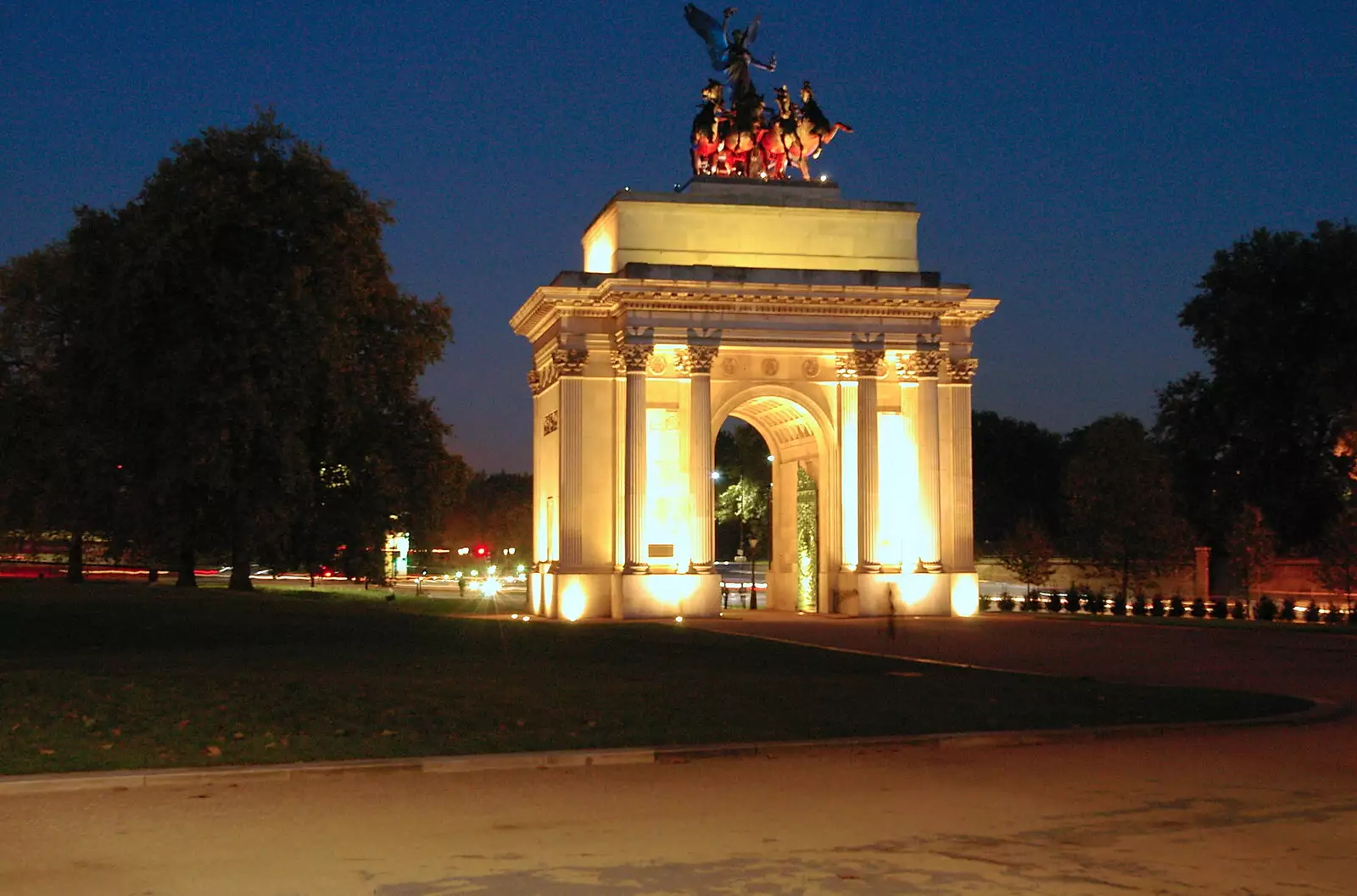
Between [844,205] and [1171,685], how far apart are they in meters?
27.3

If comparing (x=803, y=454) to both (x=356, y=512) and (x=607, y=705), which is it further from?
(x=607, y=705)

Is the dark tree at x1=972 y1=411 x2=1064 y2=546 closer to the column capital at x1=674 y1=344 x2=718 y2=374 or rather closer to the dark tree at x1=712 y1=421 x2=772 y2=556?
the dark tree at x1=712 y1=421 x2=772 y2=556

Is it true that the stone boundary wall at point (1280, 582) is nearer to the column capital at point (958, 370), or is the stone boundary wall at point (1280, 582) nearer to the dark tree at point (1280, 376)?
the dark tree at point (1280, 376)

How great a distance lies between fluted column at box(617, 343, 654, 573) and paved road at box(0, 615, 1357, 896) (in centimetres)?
2913

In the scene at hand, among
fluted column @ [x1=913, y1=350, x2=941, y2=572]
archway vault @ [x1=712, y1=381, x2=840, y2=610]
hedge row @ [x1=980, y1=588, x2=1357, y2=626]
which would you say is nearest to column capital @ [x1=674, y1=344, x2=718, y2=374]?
archway vault @ [x1=712, y1=381, x2=840, y2=610]

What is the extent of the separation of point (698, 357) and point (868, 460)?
238 inches

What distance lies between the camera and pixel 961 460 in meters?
49.4

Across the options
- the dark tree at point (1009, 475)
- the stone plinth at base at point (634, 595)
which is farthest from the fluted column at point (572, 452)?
the dark tree at point (1009, 475)

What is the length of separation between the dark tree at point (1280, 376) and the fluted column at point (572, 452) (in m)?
29.4

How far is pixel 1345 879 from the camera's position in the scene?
9891 millimetres

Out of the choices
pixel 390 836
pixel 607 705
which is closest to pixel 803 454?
pixel 607 705

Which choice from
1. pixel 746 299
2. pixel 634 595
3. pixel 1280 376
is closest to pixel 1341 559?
pixel 1280 376

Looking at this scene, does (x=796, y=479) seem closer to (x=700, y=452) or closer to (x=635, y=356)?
(x=700, y=452)

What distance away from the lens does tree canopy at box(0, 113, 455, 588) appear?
44812 mm
